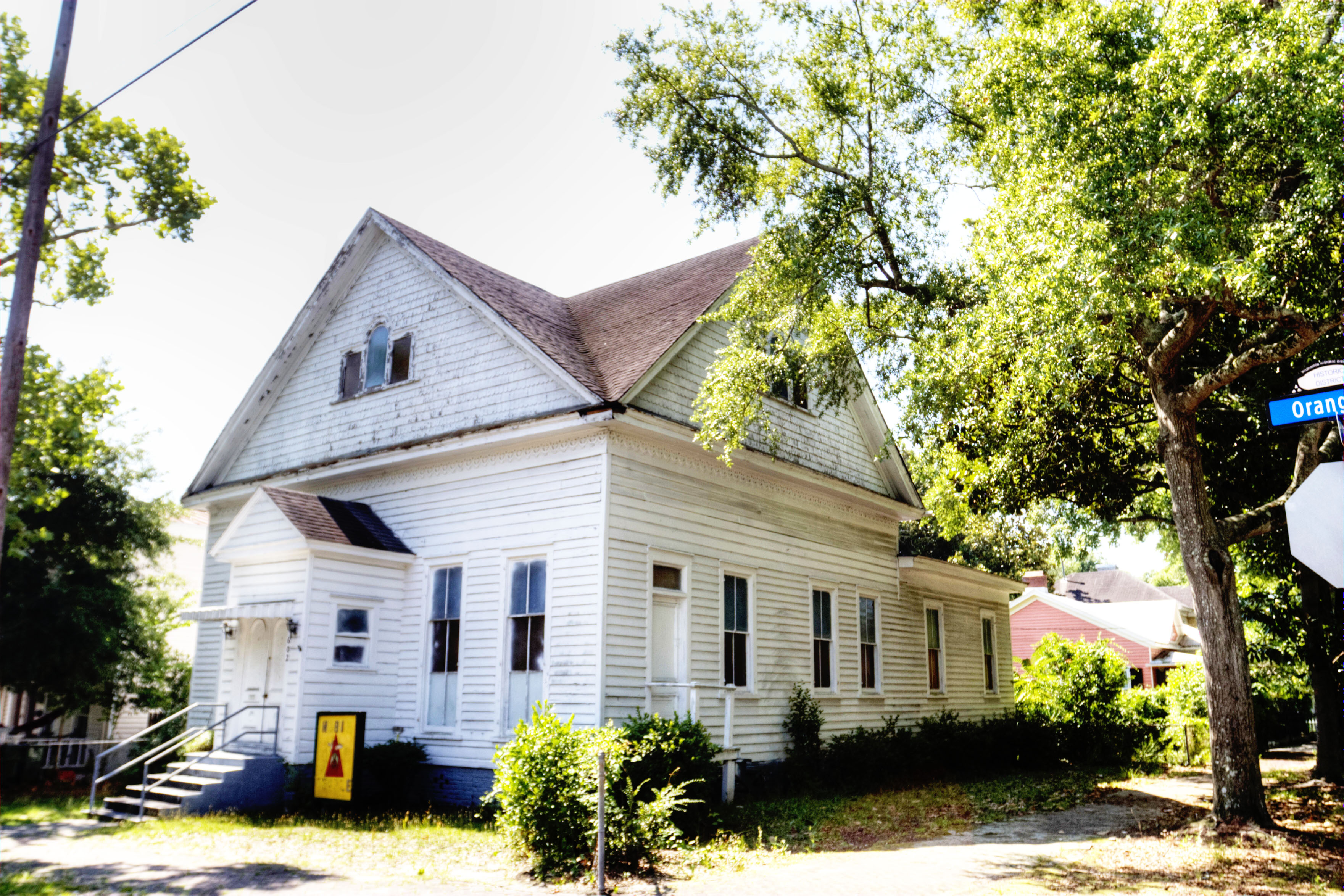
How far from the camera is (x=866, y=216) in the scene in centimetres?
1513

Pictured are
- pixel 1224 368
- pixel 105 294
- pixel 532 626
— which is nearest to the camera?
pixel 1224 368

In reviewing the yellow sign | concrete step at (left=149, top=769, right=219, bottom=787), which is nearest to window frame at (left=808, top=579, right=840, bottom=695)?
the yellow sign

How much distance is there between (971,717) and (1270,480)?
28.5 ft

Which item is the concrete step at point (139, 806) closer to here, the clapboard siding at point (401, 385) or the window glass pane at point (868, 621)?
the clapboard siding at point (401, 385)

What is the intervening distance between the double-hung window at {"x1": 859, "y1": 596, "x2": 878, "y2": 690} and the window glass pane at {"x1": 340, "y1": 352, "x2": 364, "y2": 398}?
10507mm

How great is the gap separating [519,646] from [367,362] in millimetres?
6467

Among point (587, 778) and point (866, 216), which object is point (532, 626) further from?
point (866, 216)

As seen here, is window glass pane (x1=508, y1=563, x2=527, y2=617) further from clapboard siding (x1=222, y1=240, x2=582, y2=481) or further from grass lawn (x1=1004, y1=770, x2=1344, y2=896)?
grass lawn (x1=1004, y1=770, x2=1344, y2=896)

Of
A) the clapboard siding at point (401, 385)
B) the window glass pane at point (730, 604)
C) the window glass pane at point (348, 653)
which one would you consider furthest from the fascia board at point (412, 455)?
the window glass pane at point (730, 604)

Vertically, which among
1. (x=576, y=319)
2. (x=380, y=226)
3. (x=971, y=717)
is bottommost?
(x=971, y=717)

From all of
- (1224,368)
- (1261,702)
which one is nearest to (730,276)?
(1224,368)

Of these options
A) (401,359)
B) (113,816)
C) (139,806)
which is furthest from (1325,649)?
(113,816)

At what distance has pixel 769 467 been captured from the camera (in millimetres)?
16359

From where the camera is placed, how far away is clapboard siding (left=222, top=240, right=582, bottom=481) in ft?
49.0
